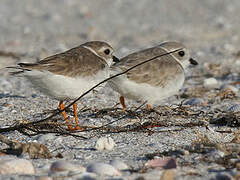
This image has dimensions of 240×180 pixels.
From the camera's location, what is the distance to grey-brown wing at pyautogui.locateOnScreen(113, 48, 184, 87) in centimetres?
484

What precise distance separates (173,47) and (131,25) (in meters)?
7.14

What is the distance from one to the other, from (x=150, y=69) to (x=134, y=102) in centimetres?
87

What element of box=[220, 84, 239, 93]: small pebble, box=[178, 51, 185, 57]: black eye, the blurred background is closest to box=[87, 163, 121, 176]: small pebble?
box=[178, 51, 185, 57]: black eye

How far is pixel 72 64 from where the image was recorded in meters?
4.31

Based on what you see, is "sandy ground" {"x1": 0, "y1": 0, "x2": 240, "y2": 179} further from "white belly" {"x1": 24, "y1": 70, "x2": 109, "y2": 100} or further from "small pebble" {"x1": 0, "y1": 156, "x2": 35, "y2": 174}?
"white belly" {"x1": 24, "y1": 70, "x2": 109, "y2": 100}

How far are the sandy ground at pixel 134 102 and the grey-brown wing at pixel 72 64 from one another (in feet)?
1.57

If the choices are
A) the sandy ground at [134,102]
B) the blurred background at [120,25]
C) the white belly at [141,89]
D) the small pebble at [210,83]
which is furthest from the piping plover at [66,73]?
the blurred background at [120,25]

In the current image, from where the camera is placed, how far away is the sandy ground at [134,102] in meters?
3.17

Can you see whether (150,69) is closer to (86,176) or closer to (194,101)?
(194,101)

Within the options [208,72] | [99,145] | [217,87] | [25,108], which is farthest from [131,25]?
[99,145]

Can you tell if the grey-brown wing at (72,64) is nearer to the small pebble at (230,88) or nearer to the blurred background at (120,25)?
the small pebble at (230,88)

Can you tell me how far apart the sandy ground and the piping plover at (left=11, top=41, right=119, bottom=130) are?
0.35 metres

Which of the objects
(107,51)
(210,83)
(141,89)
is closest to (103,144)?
(141,89)

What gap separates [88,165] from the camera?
286 centimetres
